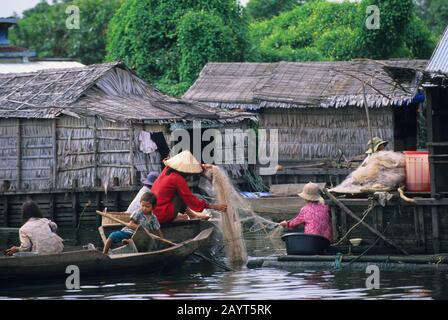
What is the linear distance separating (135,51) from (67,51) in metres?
11.1

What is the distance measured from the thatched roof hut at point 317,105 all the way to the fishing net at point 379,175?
1031cm

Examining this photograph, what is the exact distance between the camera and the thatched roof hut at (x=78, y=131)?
25.0 m

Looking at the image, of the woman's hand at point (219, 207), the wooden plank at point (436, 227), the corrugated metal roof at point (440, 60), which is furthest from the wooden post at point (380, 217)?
the woman's hand at point (219, 207)

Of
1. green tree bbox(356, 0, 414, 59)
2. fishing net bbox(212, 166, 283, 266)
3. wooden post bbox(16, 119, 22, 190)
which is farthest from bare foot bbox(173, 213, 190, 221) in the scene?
green tree bbox(356, 0, 414, 59)

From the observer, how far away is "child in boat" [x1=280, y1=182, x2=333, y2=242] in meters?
15.9

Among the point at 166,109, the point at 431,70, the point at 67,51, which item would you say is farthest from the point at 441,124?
the point at 67,51

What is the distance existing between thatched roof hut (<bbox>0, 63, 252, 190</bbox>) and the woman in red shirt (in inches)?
321

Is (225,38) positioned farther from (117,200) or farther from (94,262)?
(94,262)

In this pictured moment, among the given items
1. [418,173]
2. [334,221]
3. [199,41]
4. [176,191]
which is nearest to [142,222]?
[176,191]

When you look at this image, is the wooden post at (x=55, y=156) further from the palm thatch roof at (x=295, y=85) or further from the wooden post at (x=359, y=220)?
the wooden post at (x=359, y=220)

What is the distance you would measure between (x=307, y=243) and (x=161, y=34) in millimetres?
19812

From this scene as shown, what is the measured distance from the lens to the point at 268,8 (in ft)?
164

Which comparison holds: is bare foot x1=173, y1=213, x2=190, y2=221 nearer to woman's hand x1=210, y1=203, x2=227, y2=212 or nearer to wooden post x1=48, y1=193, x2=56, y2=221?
woman's hand x1=210, y1=203, x2=227, y2=212
